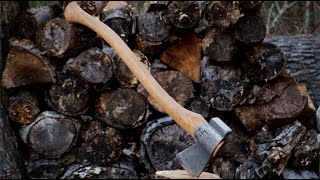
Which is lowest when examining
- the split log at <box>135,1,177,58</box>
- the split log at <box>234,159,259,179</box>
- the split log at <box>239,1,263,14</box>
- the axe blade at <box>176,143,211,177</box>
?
the split log at <box>234,159,259,179</box>

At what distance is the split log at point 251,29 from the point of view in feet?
7.86

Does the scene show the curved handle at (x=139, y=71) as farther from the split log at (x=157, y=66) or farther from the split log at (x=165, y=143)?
the split log at (x=165, y=143)

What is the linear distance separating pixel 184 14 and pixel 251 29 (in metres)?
0.36

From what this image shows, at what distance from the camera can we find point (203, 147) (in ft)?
6.07

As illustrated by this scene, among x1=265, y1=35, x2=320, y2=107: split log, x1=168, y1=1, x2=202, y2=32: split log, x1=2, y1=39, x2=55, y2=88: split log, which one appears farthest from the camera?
x1=265, y1=35, x2=320, y2=107: split log

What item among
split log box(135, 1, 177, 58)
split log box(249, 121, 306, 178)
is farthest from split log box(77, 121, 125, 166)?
split log box(249, 121, 306, 178)

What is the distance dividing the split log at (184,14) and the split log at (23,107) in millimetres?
888

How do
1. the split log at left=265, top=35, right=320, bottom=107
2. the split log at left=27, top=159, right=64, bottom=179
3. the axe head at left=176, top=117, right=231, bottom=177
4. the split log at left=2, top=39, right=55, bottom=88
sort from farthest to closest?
the split log at left=265, top=35, right=320, bottom=107 → the split log at left=27, top=159, right=64, bottom=179 → the split log at left=2, top=39, right=55, bottom=88 → the axe head at left=176, top=117, right=231, bottom=177

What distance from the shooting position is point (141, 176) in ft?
8.66

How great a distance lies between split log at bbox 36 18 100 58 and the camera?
2.55 m

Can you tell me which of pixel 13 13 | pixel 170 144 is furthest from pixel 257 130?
pixel 13 13

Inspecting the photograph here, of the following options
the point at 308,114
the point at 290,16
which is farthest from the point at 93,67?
the point at 290,16

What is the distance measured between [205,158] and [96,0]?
1.49 meters

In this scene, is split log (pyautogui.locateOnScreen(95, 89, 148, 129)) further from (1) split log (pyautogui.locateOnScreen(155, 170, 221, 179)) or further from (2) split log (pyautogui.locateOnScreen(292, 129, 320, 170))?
(2) split log (pyautogui.locateOnScreen(292, 129, 320, 170))
